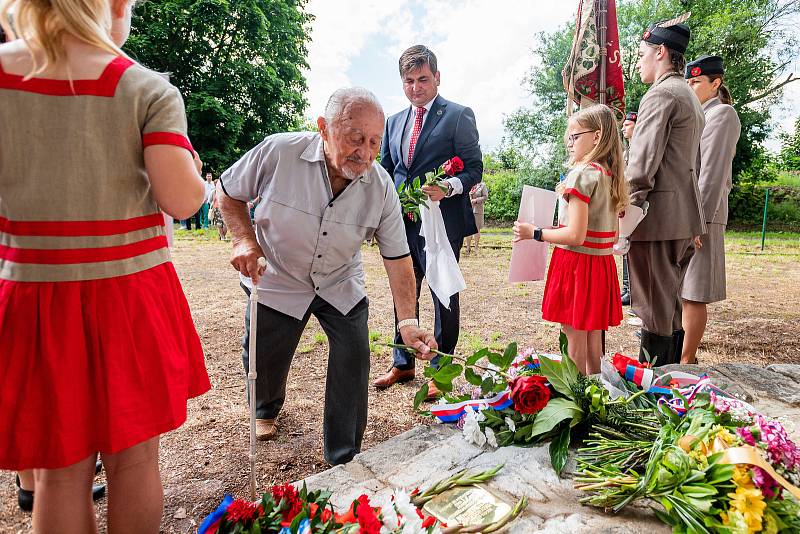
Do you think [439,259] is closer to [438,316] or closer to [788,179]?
[438,316]

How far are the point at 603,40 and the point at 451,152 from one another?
49.0 inches

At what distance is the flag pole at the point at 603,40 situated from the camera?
337cm

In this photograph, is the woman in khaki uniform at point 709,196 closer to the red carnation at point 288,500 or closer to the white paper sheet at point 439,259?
the white paper sheet at point 439,259

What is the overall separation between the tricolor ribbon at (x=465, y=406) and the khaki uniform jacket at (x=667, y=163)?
175cm

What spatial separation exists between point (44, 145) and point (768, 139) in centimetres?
2713

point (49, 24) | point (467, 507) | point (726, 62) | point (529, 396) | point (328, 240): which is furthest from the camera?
point (726, 62)

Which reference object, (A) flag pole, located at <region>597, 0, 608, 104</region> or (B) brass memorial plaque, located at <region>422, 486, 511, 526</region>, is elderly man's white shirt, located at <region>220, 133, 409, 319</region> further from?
(A) flag pole, located at <region>597, 0, 608, 104</region>

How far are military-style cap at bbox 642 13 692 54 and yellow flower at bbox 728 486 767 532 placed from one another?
114 inches

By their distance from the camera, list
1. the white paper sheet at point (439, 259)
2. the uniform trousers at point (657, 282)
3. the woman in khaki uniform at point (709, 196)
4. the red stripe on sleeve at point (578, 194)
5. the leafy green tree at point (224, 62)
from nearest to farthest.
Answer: the red stripe on sleeve at point (578, 194), the uniform trousers at point (657, 282), the white paper sheet at point (439, 259), the woman in khaki uniform at point (709, 196), the leafy green tree at point (224, 62)

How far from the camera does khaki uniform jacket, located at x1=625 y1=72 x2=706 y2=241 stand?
3225mm

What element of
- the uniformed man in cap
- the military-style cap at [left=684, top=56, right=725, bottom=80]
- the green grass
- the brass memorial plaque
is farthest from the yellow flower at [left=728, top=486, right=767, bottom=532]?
the green grass

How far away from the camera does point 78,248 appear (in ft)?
4.14

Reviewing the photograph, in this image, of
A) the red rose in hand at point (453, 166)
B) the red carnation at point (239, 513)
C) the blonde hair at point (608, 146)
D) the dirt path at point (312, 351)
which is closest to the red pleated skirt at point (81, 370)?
the red carnation at point (239, 513)

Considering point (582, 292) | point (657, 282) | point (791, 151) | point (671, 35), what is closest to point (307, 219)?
point (582, 292)
